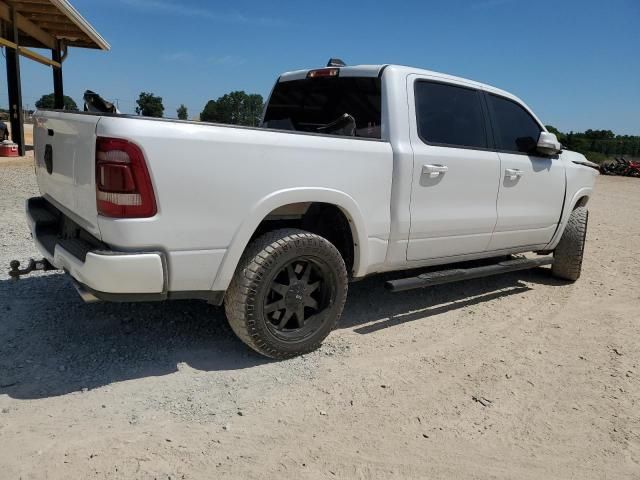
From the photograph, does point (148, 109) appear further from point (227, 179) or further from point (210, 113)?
point (227, 179)

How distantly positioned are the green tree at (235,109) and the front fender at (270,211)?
2227 millimetres

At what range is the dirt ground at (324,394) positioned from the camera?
8.03 ft

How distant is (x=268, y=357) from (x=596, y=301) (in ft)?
11.7

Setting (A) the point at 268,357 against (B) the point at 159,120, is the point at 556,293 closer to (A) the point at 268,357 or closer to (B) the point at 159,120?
(A) the point at 268,357

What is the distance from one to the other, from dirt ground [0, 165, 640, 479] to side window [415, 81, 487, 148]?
4.96 ft

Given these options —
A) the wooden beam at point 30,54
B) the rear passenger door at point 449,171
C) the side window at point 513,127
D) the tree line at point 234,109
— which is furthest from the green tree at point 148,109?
the wooden beam at point 30,54

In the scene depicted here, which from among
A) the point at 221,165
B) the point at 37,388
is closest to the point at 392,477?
the point at 221,165

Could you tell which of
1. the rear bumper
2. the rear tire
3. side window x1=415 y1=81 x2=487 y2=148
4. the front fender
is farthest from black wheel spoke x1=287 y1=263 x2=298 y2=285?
the rear tire

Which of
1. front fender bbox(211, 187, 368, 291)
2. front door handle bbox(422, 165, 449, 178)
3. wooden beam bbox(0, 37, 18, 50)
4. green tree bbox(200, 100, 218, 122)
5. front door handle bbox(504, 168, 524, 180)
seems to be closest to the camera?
front fender bbox(211, 187, 368, 291)

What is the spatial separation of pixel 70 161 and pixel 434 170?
2435 millimetres

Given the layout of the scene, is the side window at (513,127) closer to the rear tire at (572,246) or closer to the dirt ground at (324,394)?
the rear tire at (572,246)

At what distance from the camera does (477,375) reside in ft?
11.3

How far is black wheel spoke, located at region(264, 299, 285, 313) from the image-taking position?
3.28 m

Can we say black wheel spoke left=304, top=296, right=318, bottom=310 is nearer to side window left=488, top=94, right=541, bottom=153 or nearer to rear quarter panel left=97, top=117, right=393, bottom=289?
rear quarter panel left=97, top=117, right=393, bottom=289
